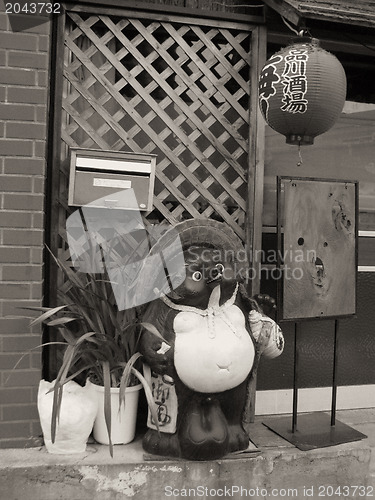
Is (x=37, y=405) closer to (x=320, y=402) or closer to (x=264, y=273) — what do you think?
(x=264, y=273)

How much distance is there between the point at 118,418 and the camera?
337 cm

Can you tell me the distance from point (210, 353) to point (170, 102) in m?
1.86

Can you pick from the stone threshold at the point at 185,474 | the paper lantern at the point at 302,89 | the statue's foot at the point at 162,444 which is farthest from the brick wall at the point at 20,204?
the paper lantern at the point at 302,89

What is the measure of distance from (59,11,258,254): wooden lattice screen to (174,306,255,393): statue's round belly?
921mm

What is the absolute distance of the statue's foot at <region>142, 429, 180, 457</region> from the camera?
326 centimetres

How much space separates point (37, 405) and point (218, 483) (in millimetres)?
1207

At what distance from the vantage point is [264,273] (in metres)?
4.31

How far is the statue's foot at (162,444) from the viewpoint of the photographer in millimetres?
3260

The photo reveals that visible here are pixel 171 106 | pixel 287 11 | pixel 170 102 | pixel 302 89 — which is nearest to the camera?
pixel 302 89

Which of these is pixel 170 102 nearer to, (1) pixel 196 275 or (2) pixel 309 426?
(1) pixel 196 275

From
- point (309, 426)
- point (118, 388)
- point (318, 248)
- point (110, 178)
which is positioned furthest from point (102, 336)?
point (309, 426)

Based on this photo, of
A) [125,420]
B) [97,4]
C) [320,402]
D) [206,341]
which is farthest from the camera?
[320,402]

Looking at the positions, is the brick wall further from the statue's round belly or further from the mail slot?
the statue's round belly

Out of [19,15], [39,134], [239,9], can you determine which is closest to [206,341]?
[39,134]
